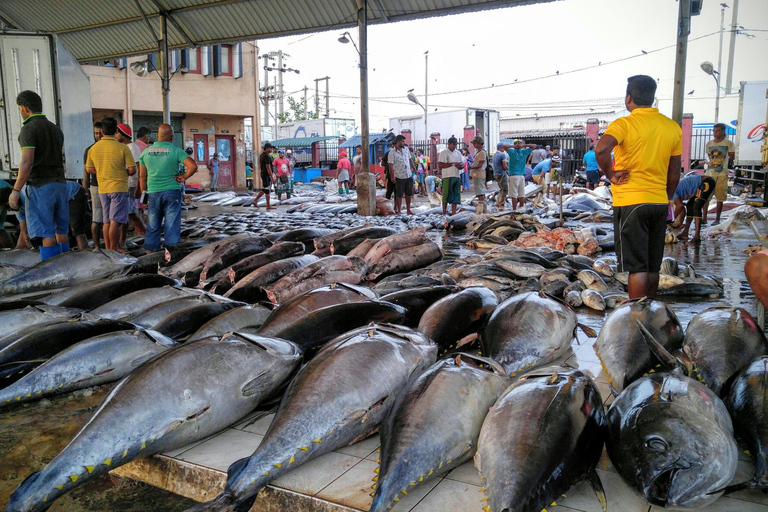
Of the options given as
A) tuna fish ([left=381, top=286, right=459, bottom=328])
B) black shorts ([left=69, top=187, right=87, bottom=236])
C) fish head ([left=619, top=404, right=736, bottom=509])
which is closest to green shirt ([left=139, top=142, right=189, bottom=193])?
black shorts ([left=69, top=187, right=87, bottom=236])

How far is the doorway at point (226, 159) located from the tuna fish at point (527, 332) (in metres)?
28.7

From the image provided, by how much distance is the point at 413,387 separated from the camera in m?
2.63

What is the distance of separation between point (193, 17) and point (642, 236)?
14133 mm

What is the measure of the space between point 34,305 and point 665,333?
4.69 m

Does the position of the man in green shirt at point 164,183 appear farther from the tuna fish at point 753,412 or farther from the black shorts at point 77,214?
the tuna fish at point 753,412

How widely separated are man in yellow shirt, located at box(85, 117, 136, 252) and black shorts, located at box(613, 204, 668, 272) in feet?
22.1

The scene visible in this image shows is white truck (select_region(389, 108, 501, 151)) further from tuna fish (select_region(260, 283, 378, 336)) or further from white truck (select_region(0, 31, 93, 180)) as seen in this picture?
tuna fish (select_region(260, 283, 378, 336))

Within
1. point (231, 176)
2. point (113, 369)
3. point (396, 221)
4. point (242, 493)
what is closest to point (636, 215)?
point (242, 493)

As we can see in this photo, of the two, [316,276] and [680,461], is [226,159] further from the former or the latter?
[680,461]

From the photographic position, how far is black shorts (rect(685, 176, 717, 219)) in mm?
9617

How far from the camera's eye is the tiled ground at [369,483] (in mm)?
2205

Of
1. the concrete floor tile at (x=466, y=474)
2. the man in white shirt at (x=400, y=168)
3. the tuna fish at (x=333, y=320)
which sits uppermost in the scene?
the man in white shirt at (x=400, y=168)

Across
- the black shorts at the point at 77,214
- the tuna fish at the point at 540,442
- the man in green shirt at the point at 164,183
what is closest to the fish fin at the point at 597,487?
the tuna fish at the point at 540,442

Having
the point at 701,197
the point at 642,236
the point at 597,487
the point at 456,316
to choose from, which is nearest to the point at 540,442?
the point at 597,487
